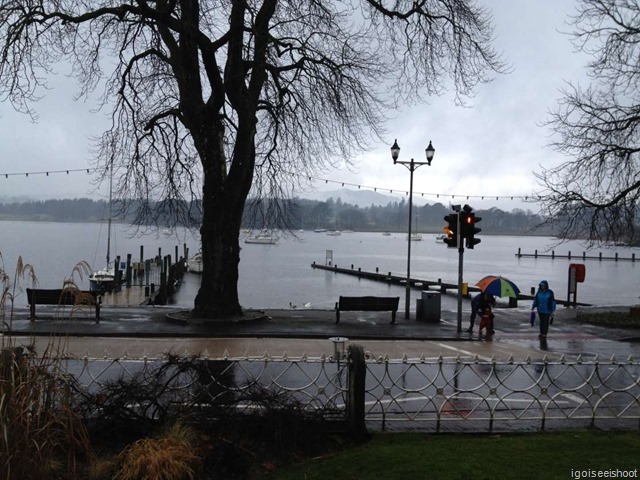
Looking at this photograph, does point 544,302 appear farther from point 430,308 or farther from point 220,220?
point 220,220

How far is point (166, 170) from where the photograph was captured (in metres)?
19.9

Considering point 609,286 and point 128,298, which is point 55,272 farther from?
point 609,286

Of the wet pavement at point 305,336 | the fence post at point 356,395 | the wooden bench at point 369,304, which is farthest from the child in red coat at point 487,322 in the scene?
the fence post at point 356,395

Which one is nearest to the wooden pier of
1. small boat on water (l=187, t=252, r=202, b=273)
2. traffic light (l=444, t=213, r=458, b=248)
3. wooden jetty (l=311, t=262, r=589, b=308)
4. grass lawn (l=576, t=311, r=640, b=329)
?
wooden jetty (l=311, t=262, r=589, b=308)

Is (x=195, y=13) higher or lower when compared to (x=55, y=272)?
higher

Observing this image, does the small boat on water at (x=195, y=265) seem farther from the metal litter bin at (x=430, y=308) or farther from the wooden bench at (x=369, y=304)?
the metal litter bin at (x=430, y=308)

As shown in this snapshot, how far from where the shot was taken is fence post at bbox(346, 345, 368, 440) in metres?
6.54

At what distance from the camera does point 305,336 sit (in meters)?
15.9

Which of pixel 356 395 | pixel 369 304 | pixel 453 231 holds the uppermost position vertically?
pixel 453 231

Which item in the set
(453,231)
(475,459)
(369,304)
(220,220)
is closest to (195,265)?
(369,304)

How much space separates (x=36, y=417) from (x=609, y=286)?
71.7 m

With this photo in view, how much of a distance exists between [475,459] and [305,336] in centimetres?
1042

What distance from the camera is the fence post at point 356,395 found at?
6543mm

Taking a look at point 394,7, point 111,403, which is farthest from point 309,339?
point 394,7
